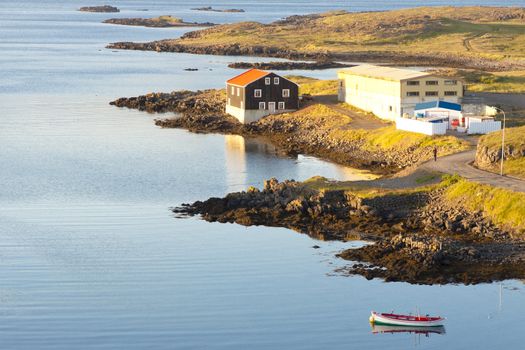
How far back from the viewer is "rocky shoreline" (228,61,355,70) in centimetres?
15625

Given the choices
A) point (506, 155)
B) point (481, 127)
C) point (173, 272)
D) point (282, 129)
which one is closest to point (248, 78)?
point (282, 129)

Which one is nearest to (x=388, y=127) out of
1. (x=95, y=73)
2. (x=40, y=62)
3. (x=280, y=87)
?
(x=280, y=87)

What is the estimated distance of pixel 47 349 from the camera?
43844 mm

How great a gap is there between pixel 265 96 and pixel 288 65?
55.7 metres

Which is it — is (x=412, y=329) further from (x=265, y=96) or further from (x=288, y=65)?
(x=288, y=65)

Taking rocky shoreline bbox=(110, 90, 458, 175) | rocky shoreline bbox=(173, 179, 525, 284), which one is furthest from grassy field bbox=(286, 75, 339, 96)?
rocky shoreline bbox=(173, 179, 525, 284)

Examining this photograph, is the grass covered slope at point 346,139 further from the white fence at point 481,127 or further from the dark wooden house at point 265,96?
the white fence at point 481,127

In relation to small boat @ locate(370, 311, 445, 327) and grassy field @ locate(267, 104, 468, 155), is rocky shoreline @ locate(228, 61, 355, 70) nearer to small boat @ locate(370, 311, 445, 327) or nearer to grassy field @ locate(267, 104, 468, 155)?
grassy field @ locate(267, 104, 468, 155)

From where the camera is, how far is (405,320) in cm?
4628

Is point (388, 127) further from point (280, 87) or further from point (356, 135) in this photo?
point (280, 87)

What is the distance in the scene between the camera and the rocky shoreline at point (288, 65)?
156m

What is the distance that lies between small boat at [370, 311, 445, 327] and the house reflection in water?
28208 mm

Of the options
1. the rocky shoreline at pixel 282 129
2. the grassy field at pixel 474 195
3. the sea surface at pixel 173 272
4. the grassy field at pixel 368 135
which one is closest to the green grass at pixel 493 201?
the grassy field at pixel 474 195

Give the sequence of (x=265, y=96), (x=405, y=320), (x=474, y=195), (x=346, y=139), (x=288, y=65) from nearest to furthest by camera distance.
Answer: (x=405, y=320) → (x=474, y=195) → (x=346, y=139) → (x=265, y=96) → (x=288, y=65)
